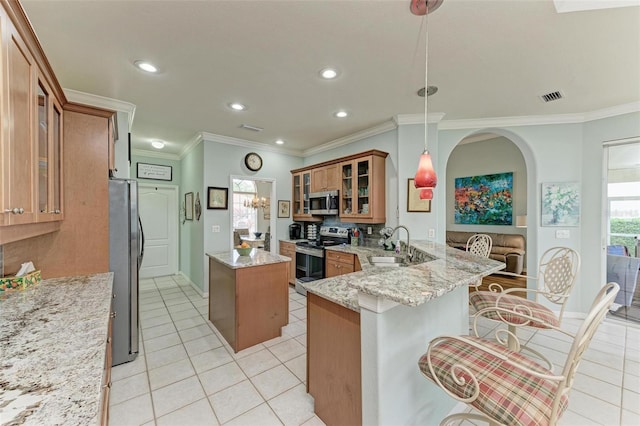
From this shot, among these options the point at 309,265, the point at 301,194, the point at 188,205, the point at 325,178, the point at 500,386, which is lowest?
the point at 309,265

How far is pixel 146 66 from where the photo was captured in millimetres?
2262

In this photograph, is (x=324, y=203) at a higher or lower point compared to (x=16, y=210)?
higher

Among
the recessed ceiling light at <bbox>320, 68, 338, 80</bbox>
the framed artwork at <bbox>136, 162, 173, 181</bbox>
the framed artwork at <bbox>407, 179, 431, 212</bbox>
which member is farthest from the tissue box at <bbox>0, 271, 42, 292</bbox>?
the framed artwork at <bbox>136, 162, 173, 181</bbox>

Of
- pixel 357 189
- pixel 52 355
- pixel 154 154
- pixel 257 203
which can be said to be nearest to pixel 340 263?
pixel 357 189

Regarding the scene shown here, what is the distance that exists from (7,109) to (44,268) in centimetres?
161

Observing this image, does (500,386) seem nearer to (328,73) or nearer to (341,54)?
(341,54)

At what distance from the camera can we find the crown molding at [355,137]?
3.76m

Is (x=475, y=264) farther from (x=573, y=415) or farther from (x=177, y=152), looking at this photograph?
(x=177, y=152)

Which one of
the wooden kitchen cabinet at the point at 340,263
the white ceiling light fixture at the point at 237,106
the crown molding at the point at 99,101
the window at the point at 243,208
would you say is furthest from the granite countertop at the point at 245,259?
the window at the point at 243,208

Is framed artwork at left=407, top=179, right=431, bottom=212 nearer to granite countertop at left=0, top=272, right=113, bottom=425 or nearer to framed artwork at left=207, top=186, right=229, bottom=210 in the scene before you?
framed artwork at left=207, top=186, right=229, bottom=210

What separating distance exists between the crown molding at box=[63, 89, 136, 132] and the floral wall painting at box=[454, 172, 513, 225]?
6.93m

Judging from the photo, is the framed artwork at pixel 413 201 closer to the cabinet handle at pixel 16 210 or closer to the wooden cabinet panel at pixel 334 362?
the wooden cabinet panel at pixel 334 362

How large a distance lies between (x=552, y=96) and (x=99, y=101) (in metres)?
5.09

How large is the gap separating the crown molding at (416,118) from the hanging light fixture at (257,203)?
460cm
